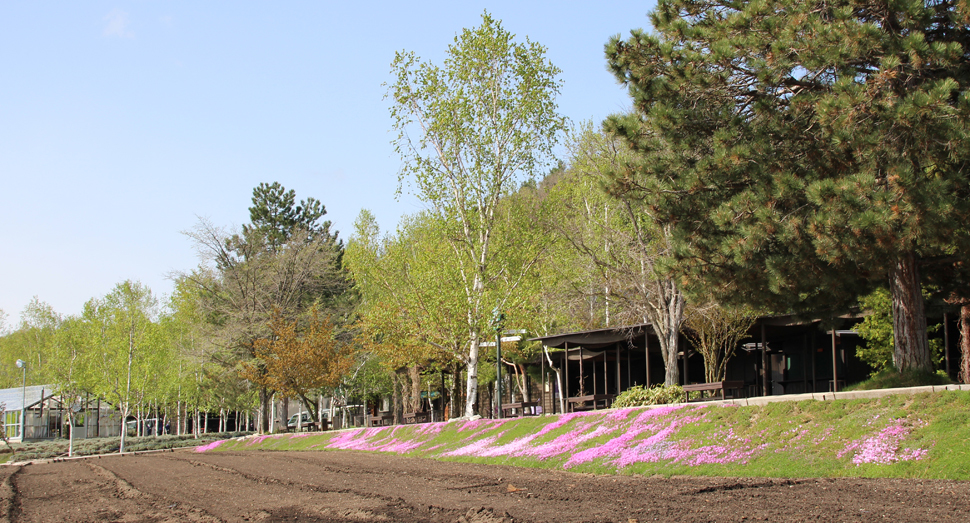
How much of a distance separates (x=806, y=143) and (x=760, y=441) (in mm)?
4520

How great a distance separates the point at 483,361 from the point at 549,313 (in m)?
4.86

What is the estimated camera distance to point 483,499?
8008 mm

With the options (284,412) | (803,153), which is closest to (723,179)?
(803,153)

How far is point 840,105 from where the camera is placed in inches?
395

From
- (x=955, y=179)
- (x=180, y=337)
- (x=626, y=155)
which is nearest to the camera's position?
(x=955, y=179)

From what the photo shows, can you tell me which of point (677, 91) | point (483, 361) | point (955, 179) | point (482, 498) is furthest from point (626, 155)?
point (483, 361)

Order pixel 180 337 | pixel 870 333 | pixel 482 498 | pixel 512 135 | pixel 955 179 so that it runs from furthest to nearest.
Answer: pixel 180 337, pixel 512 135, pixel 870 333, pixel 955 179, pixel 482 498

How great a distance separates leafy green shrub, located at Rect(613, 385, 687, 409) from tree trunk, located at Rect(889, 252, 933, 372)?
5.05 metres

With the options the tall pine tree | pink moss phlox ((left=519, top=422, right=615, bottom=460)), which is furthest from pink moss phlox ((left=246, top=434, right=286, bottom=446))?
the tall pine tree

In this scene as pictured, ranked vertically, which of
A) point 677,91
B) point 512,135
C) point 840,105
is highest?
point 512,135

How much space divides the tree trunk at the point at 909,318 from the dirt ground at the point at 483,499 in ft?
16.1

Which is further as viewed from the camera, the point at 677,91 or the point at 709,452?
the point at 677,91

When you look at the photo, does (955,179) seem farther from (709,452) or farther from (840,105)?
(709,452)

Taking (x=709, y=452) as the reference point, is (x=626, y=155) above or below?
above
